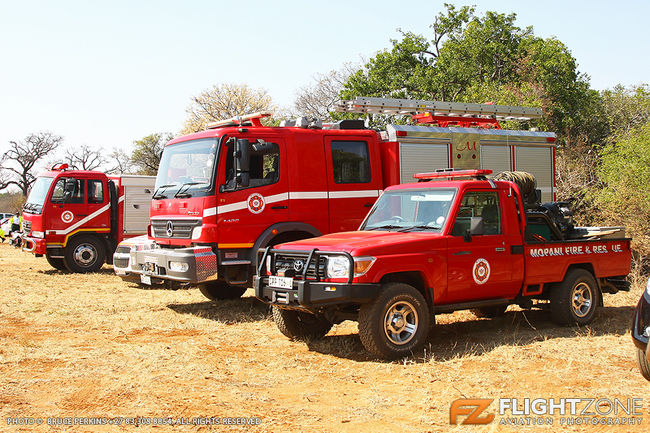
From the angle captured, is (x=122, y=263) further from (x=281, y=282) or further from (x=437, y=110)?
(x=437, y=110)

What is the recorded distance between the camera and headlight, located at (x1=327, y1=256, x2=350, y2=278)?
257 inches

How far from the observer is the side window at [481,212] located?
24.0 feet

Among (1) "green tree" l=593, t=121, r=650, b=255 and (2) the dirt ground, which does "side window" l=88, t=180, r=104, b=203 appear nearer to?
(2) the dirt ground

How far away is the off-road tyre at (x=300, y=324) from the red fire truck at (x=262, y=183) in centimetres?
170

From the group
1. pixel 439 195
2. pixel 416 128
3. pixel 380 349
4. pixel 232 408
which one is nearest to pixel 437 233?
pixel 439 195

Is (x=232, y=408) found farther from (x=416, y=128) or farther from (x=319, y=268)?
(x=416, y=128)

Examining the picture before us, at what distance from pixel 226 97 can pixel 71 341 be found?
37.7 m

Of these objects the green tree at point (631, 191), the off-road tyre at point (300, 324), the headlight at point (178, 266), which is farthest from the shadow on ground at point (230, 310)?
the green tree at point (631, 191)

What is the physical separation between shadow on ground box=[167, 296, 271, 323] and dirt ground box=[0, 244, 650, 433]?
83 millimetres

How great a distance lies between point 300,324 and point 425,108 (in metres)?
5.69

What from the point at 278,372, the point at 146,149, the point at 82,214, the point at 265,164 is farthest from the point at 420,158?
the point at 146,149

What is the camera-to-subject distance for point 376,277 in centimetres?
651

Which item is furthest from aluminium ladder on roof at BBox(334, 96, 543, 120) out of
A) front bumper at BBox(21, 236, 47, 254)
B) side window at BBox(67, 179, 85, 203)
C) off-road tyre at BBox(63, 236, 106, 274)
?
front bumper at BBox(21, 236, 47, 254)

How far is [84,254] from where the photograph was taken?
16203 millimetres
